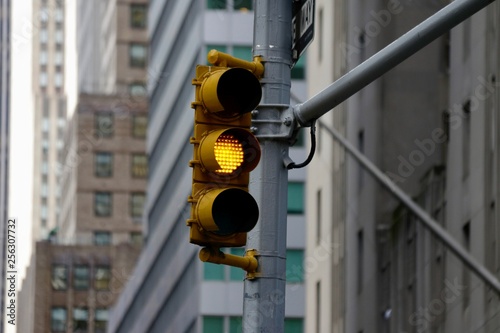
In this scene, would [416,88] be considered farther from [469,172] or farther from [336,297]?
[336,297]

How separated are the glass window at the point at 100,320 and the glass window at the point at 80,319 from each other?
37.9 inches

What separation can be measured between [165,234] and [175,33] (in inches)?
356

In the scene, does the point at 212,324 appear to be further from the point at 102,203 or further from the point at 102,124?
the point at 102,203

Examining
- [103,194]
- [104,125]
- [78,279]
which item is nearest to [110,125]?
[104,125]

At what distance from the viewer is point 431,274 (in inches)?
1103

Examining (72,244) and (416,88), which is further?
(72,244)

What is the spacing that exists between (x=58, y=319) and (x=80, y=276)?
225 inches

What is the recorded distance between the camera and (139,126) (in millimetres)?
124625

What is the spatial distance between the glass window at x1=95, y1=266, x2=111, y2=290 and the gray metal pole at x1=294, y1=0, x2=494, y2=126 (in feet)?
378

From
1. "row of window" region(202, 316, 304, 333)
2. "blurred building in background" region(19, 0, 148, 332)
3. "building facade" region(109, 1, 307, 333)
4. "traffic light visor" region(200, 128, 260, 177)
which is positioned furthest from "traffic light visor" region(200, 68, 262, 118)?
"blurred building in background" region(19, 0, 148, 332)

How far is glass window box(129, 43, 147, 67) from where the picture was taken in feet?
424

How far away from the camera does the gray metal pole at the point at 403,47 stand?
27.9 feet

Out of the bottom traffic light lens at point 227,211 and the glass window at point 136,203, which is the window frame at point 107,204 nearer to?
the glass window at point 136,203

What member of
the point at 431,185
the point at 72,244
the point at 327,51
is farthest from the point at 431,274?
the point at 72,244
